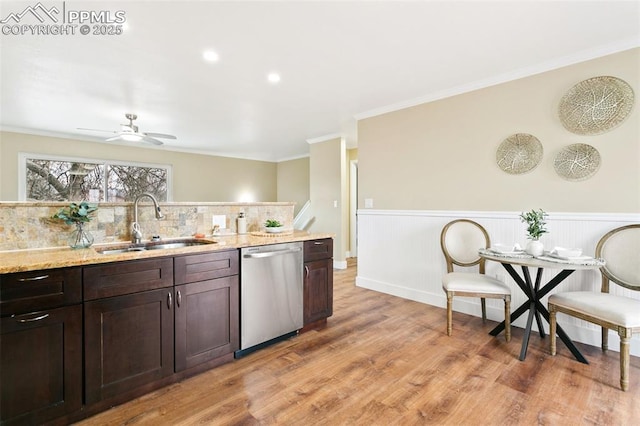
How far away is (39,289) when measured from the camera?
55.4 inches

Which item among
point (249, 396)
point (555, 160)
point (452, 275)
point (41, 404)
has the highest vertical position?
point (555, 160)

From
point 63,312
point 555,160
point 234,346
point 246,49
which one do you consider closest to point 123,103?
point 246,49

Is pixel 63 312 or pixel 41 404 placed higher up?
pixel 63 312

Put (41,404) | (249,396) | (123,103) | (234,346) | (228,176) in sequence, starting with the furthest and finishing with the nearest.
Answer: (228,176)
(123,103)
(234,346)
(249,396)
(41,404)

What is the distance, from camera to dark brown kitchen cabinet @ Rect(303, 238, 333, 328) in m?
2.62

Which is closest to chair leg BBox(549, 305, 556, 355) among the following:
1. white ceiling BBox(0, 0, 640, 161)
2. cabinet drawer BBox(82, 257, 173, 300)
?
white ceiling BBox(0, 0, 640, 161)

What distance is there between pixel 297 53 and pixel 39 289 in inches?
91.2

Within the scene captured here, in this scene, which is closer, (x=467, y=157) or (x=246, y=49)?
(x=246, y=49)

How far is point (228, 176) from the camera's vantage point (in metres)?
7.71

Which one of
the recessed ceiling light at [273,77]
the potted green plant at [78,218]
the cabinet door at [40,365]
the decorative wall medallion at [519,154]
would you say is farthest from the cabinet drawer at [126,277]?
the decorative wall medallion at [519,154]

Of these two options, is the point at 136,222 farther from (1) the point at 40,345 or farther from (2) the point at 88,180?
(2) the point at 88,180

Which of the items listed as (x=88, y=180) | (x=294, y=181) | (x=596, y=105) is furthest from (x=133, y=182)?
(x=596, y=105)

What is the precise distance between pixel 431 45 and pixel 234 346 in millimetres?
2788

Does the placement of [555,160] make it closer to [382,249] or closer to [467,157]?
[467,157]
